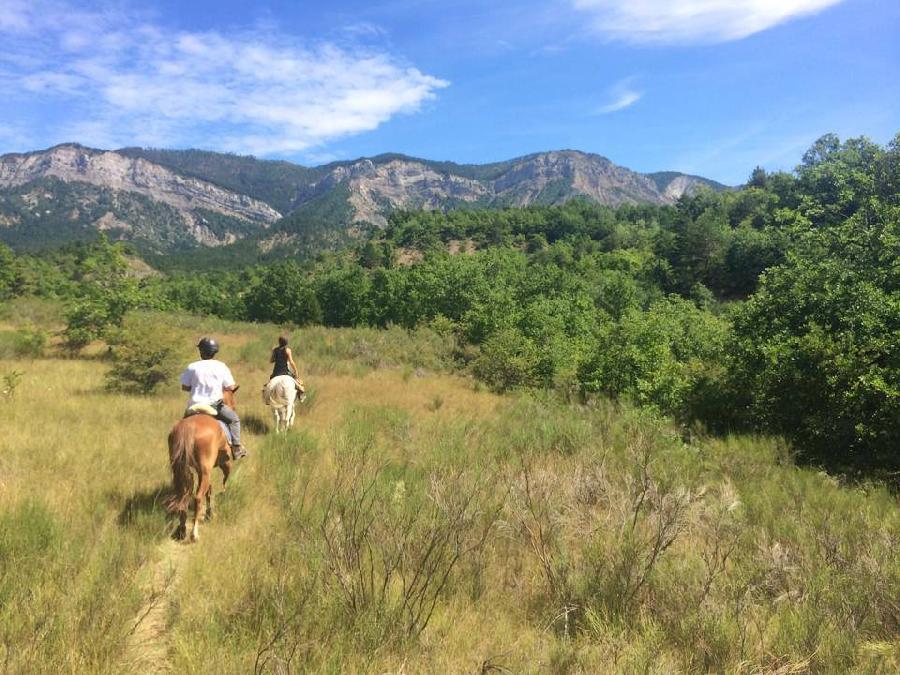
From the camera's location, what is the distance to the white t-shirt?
19.6 feet

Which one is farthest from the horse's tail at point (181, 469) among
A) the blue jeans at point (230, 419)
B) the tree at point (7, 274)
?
the tree at point (7, 274)

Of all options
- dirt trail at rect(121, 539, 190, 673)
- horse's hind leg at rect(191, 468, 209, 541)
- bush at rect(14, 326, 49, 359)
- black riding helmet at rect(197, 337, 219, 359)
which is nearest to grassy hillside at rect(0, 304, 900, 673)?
dirt trail at rect(121, 539, 190, 673)

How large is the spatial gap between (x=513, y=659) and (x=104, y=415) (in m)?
9.06

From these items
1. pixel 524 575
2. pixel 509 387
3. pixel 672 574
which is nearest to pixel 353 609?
pixel 524 575

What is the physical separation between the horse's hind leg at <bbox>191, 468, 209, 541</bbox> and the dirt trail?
0.22 m

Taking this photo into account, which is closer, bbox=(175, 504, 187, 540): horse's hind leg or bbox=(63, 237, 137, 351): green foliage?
bbox=(175, 504, 187, 540): horse's hind leg

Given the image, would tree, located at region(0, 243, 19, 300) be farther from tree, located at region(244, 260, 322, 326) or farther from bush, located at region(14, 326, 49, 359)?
bush, located at region(14, 326, 49, 359)

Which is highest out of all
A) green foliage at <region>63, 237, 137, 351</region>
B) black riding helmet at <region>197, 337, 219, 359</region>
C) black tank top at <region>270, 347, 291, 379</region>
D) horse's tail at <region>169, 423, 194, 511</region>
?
green foliage at <region>63, 237, 137, 351</region>

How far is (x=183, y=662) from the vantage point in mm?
2848

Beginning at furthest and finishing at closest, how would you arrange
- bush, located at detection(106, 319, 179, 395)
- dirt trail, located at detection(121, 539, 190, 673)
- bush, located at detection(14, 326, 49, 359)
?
bush, located at detection(14, 326, 49, 359), bush, located at detection(106, 319, 179, 395), dirt trail, located at detection(121, 539, 190, 673)

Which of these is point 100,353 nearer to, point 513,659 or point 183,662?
point 183,662

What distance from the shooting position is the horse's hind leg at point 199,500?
4829mm

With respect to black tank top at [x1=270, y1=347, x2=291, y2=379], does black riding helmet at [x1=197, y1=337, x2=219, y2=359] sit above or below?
above

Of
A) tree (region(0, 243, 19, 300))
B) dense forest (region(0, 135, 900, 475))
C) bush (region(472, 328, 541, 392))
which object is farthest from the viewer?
tree (region(0, 243, 19, 300))
